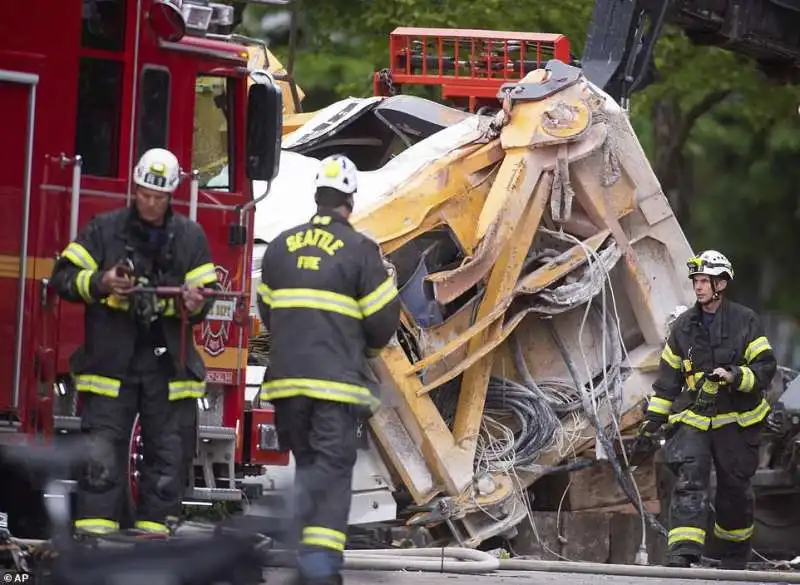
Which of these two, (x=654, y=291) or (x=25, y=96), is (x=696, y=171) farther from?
(x=25, y=96)

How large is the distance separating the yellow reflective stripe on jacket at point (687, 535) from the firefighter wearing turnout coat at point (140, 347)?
383 centimetres

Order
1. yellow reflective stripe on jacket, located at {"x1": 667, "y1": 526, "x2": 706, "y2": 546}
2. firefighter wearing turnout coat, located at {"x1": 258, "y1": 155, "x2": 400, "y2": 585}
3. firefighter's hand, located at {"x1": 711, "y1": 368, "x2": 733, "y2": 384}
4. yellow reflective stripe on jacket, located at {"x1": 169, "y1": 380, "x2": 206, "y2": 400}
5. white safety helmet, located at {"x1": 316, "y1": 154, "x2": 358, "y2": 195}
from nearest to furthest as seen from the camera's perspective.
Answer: firefighter wearing turnout coat, located at {"x1": 258, "y1": 155, "x2": 400, "y2": 585} → white safety helmet, located at {"x1": 316, "y1": 154, "x2": 358, "y2": 195} → yellow reflective stripe on jacket, located at {"x1": 169, "y1": 380, "x2": 206, "y2": 400} → firefighter's hand, located at {"x1": 711, "y1": 368, "x2": 733, "y2": 384} → yellow reflective stripe on jacket, located at {"x1": 667, "y1": 526, "x2": 706, "y2": 546}

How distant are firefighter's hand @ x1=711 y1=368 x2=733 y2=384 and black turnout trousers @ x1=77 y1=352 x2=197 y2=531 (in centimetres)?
375

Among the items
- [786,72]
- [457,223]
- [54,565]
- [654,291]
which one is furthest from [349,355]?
[786,72]

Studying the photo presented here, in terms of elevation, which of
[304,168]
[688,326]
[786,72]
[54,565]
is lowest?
[54,565]

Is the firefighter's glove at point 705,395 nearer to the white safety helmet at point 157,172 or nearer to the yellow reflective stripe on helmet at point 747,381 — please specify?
the yellow reflective stripe on helmet at point 747,381

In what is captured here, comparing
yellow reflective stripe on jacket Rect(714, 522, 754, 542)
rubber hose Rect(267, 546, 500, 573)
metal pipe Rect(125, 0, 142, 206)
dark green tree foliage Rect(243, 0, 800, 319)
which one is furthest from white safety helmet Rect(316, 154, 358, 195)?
dark green tree foliage Rect(243, 0, 800, 319)

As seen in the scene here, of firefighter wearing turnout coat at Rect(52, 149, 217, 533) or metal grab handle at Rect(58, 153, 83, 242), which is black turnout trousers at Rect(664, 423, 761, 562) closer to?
firefighter wearing turnout coat at Rect(52, 149, 217, 533)

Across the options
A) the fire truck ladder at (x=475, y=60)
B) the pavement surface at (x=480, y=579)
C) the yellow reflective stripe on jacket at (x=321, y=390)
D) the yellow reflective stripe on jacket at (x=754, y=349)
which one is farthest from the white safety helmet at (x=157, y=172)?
the fire truck ladder at (x=475, y=60)

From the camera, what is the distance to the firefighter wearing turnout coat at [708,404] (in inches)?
455

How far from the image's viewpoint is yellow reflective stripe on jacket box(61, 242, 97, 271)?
8.62 metres

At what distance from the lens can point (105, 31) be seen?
9625mm

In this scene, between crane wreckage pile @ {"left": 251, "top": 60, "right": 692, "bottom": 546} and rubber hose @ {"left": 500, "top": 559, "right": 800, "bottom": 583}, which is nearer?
rubber hose @ {"left": 500, "top": 559, "right": 800, "bottom": 583}

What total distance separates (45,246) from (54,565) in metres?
2.35
